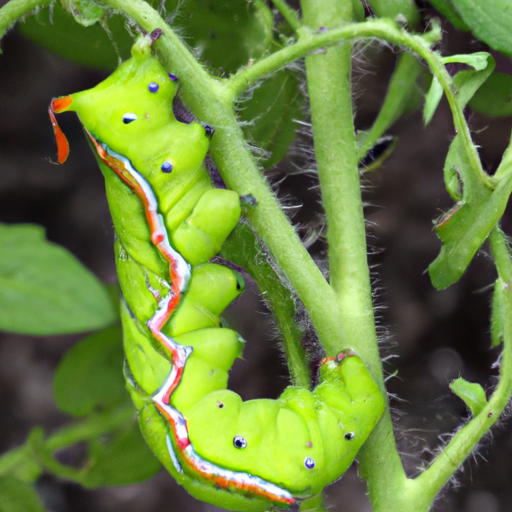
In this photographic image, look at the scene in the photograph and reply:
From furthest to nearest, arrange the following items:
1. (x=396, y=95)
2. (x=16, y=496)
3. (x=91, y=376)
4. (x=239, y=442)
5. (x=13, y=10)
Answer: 1. (x=91, y=376)
2. (x=16, y=496)
3. (x=396, y=95)
4. (x=239, y=442)
5. (x=13, y=10)

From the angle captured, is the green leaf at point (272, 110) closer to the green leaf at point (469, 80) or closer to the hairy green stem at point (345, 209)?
the hairy green stem at point (345, 209)

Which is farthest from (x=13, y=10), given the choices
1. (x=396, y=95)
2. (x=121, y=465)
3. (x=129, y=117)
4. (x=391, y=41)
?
(x=121, y=465)

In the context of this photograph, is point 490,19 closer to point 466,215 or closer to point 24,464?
point 466,215

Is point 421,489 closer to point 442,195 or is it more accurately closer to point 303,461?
A: point 303,461

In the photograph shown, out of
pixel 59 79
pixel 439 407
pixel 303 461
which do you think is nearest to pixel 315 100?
pixel 303 461

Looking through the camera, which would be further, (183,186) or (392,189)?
(392,189)

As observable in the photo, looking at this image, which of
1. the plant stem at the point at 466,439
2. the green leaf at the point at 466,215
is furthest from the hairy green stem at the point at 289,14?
the plant stem at the point at 466,439
